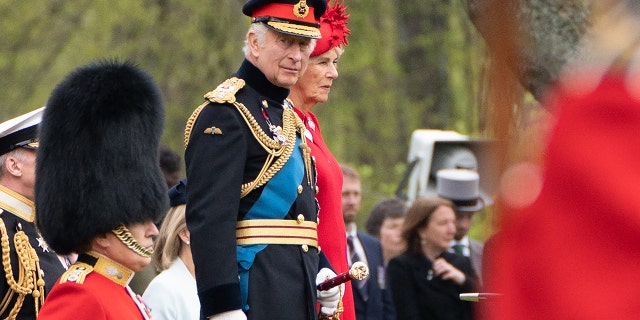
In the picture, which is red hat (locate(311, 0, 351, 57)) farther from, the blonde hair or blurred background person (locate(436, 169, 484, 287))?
blurred background person (locate(436, 169, 484, 287))

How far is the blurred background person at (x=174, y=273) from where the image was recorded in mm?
4938

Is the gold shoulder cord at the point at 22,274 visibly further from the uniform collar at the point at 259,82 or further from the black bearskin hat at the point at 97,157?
the uniform collar at the point at 259,82

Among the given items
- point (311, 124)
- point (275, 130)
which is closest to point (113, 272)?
point (275, 130)

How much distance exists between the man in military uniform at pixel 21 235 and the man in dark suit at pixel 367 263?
2.91 meters

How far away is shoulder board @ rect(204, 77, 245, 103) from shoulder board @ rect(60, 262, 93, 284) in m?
0.73

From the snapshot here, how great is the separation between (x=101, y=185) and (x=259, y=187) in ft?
1.78

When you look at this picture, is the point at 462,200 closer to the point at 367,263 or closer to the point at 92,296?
the point at 367,263

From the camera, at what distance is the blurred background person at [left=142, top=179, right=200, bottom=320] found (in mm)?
4938

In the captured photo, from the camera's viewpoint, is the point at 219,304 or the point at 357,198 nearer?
the point at 219,304

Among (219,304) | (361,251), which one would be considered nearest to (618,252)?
(219,304)

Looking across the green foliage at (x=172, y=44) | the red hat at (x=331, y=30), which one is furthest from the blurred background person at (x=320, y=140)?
the green foliage at (x=172, y=44)

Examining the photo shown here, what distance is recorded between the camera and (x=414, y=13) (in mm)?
12305

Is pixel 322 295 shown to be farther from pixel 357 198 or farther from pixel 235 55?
pixel 235 55

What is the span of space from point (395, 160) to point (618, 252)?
12.1 metres
